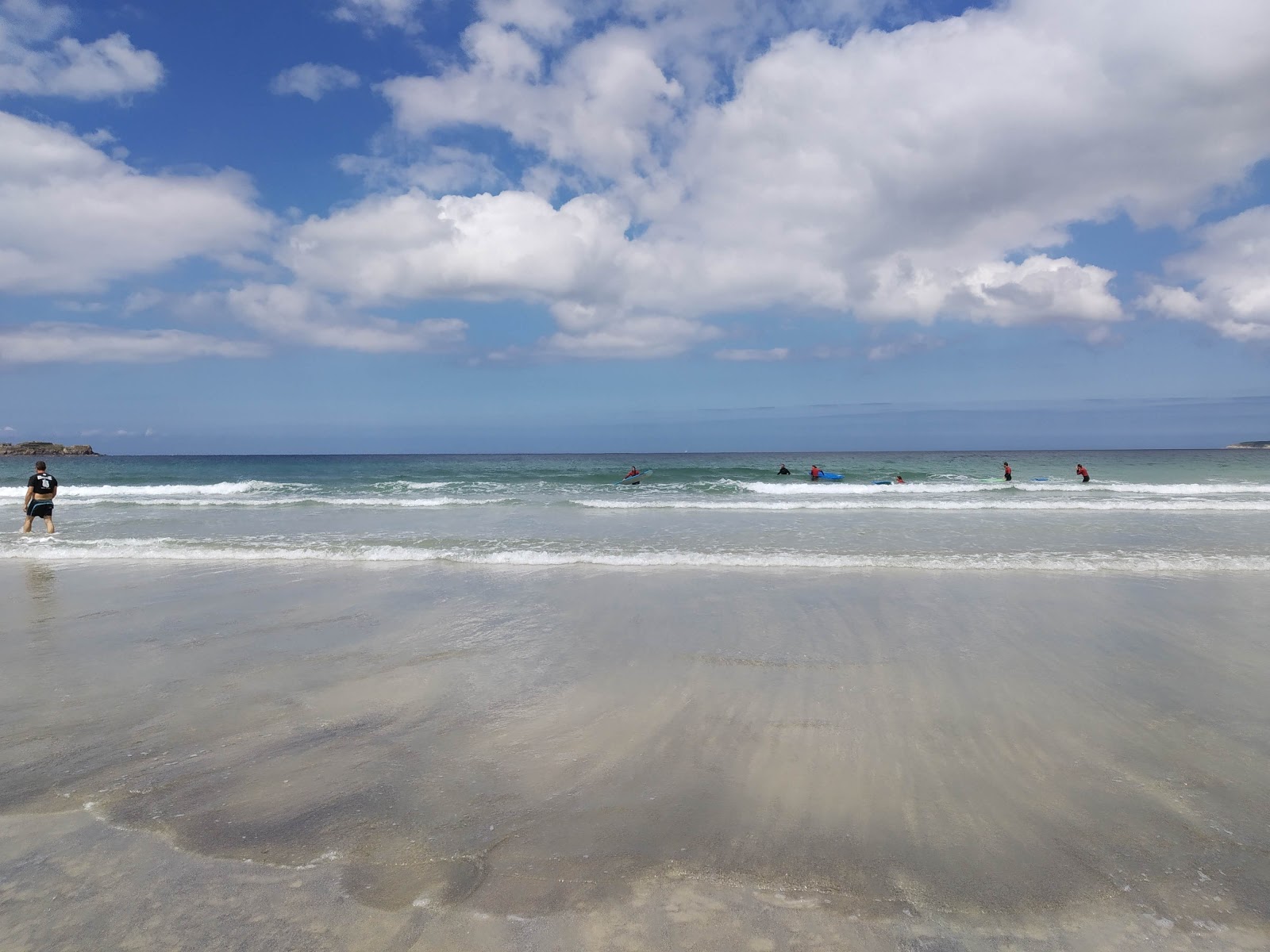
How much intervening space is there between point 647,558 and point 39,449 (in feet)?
449

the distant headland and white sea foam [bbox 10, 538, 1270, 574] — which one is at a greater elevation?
the distant headland

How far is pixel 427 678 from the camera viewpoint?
19.3 ft

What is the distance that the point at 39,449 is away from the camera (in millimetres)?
108500

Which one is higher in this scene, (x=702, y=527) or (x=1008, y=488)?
(x=1008, y=488)

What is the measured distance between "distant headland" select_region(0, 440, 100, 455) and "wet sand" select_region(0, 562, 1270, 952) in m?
133

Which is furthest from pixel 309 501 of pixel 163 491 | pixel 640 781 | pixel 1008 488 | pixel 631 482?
pixel 1008 488

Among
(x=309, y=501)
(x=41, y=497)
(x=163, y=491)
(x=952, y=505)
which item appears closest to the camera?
(x=41, y=497)

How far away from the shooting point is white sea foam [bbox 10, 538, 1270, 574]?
11.1 metres

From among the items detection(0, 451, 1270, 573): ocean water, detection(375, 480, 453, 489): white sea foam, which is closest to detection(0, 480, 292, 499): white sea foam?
detection(0, 451, 1270, 573): ocean water

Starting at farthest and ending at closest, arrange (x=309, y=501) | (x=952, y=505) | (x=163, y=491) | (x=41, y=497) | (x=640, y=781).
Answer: (x=163, y=491) < (x=309, y=501) < (x=952, y=505) < (x=41, y=497) < (x=640, y=781)

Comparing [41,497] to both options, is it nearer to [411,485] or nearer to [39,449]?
[411,485]

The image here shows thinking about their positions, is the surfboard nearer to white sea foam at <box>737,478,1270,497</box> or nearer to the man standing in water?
white sea foam at <box>737,478,1270,497</box>

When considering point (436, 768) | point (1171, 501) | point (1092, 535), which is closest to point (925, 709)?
point (436, 768)

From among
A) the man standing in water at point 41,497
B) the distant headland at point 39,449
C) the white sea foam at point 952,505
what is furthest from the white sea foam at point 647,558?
the distant headland at point 39,449
